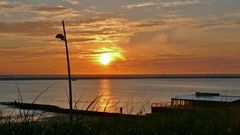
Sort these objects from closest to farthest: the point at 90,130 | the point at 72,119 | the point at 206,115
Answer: the point at 90,130, the point at 72,119, the point at 206,115

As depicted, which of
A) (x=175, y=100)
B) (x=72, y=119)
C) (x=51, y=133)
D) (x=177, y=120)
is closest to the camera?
(x=51, y=133)

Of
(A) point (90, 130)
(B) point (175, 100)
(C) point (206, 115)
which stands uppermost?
(A) point (90, 130)

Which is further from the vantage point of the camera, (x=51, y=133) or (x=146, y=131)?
(x=146, y=131)

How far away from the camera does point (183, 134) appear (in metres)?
6.29

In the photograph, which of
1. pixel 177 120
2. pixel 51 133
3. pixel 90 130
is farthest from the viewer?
pixel 177 120

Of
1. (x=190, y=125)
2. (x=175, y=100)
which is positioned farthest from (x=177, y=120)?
(x=175, y=100)

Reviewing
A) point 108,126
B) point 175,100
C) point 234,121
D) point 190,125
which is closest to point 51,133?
point 108,126

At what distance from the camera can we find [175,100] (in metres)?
42.8

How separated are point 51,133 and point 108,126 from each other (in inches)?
64.8

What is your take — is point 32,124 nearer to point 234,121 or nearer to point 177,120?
point 177,120

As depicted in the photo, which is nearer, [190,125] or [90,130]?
[90,130]

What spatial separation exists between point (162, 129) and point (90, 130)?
4.94ft

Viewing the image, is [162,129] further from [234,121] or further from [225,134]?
[234,121]

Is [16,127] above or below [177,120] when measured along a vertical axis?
above
